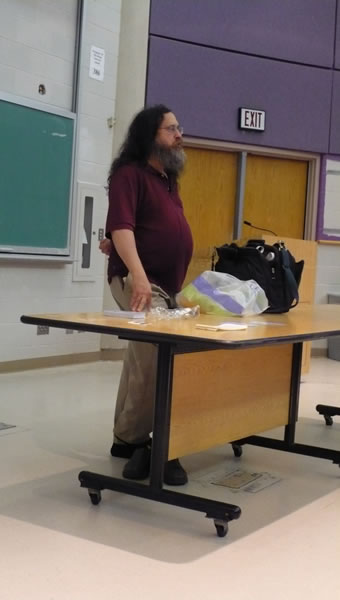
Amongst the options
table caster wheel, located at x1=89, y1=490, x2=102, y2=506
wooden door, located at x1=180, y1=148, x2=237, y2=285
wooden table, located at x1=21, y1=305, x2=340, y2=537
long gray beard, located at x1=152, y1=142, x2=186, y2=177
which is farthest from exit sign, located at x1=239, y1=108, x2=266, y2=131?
table caster wheel, located at x1=89, y1=490, x2=102, y2=506

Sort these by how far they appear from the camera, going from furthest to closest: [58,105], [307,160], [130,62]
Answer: [307,160]
[130,62]
[58,105]

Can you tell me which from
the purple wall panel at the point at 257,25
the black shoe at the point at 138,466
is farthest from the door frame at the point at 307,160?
the black shoe at the point at 138,466

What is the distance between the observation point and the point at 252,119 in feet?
20.6

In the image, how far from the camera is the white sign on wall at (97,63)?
5.34 meters

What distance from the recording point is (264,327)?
2.37 meters

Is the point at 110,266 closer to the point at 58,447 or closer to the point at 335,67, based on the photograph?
the point at 58,447

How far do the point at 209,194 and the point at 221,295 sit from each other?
150 inches

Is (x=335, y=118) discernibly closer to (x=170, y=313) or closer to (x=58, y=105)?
(x=58, y=105)

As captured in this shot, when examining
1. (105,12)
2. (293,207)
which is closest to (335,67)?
(293,207)

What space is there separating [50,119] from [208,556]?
11.8 ft

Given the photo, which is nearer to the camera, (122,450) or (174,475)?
(174,475)

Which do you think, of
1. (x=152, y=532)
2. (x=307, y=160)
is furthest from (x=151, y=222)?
(x=307, y=160)

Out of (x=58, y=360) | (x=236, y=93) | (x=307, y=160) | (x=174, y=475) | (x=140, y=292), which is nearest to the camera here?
(x=140, y=292)

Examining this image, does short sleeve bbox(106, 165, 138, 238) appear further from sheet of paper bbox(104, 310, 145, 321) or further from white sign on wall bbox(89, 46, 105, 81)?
white sign on wall bbox(89, 46, 105, 81)
